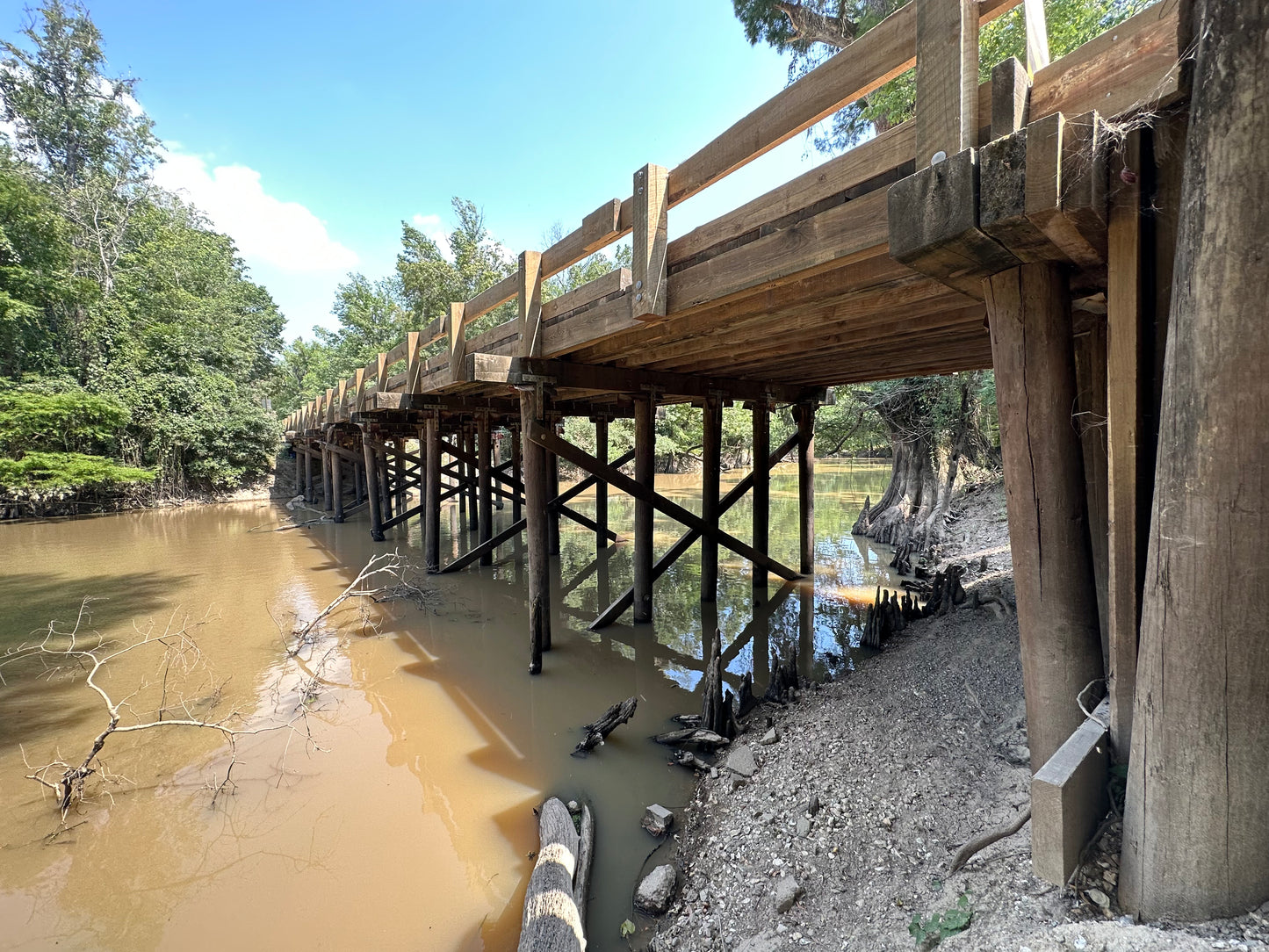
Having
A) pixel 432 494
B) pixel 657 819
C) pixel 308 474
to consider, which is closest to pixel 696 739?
pixel 657 819

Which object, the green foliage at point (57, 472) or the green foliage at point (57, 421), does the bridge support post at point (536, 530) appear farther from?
the green foliage at point (57, 421)

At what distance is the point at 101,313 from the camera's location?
19484mm

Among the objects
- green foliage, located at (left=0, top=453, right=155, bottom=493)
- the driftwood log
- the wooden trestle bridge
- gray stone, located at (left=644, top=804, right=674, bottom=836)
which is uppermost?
the wooden trestle bridge

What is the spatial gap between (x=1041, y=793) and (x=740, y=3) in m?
13.5

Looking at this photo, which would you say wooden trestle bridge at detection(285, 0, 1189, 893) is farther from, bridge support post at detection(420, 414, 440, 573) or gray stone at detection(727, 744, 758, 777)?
bridge support post at detection(420, 414, 440, 573)

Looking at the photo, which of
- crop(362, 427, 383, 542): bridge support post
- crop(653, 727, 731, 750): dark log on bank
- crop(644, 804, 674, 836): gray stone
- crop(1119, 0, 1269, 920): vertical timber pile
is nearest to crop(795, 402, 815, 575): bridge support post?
crop(653, 727, 731, 750): dark log on bank

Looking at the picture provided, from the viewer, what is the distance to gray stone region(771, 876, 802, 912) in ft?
7.15

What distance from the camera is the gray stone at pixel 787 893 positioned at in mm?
2180

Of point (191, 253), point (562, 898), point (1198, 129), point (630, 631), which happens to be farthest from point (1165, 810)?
point (191, 253)

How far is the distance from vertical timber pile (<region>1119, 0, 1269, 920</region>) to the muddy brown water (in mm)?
2118

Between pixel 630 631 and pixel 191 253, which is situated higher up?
pixel 191 253

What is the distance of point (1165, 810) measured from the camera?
1260 mm

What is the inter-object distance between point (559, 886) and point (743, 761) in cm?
138

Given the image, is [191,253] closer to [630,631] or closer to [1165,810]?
A: [630,631]
